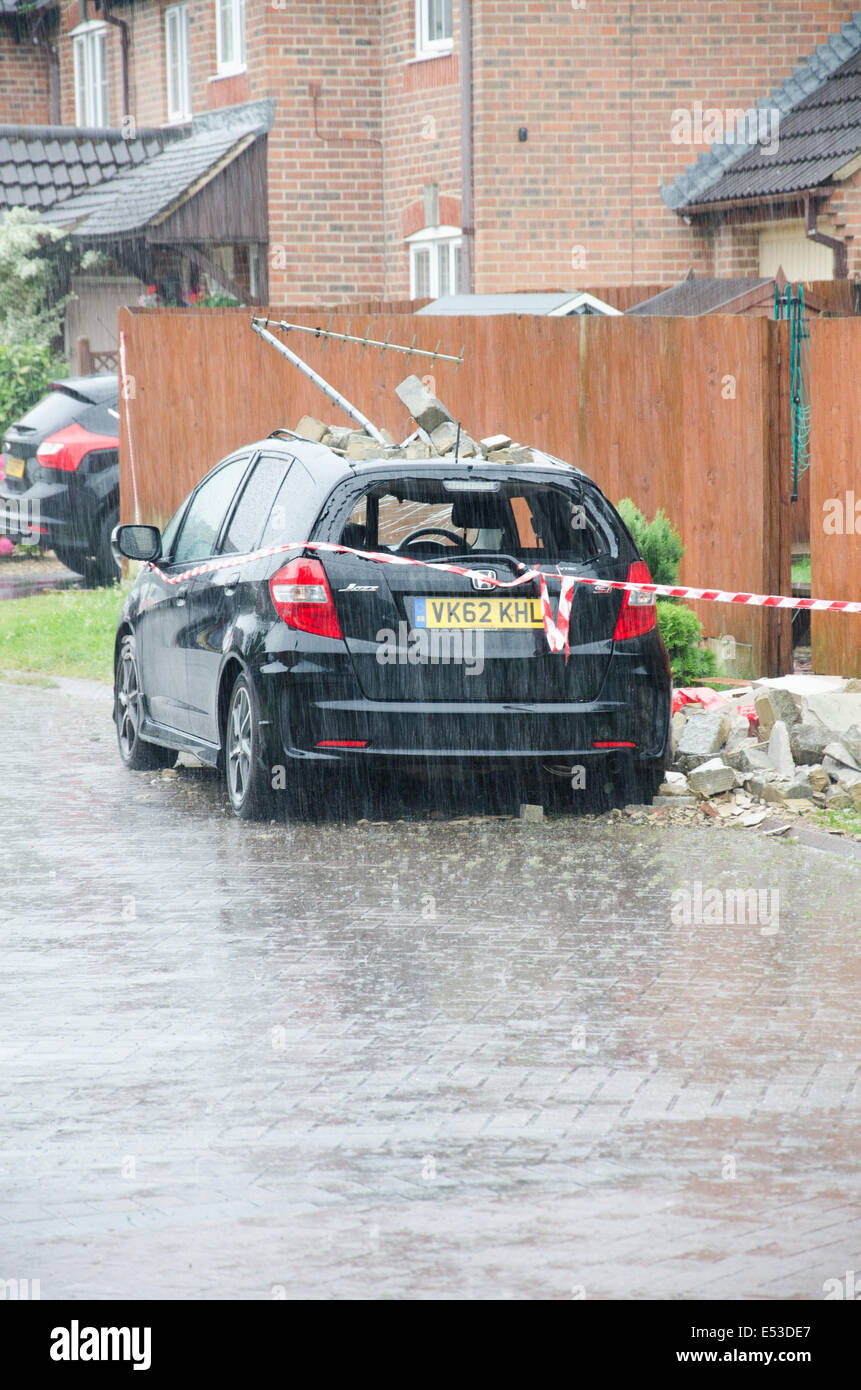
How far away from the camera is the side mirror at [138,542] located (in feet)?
37.7

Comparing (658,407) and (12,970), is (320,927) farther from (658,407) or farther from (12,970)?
(658,407)

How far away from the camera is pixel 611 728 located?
10.0 m

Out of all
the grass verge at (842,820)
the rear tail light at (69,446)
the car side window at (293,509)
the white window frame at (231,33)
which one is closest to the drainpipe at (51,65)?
the white window frame at (231,33)

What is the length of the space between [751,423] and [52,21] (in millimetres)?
27065


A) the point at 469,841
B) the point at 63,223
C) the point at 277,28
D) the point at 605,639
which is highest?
the point at 277,28

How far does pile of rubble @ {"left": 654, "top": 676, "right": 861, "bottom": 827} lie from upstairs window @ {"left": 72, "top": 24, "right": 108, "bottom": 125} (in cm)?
2653

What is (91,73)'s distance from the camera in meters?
36.3

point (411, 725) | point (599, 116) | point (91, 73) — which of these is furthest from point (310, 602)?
point (91, 73)

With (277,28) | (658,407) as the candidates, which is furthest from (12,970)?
(277,28)

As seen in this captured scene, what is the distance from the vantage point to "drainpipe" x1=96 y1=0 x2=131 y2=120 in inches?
1329

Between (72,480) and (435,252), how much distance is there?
7.09 m

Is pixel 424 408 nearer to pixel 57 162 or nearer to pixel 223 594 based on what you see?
pixel 223 594
